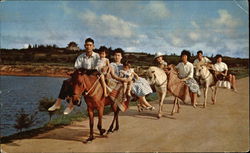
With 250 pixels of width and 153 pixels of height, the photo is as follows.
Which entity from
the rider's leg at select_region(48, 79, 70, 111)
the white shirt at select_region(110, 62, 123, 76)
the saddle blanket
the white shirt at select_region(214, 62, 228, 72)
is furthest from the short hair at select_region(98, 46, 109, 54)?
the white shirt at select_region(214, 62, 228, 72)

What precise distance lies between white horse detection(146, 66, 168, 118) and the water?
786 millimetres

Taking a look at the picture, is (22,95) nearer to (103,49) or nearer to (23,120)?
(23,120)

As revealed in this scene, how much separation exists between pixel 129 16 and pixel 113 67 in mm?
466

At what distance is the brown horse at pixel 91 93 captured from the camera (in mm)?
2502

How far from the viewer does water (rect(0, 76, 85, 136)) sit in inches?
106

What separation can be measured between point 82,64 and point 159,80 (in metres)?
0.71

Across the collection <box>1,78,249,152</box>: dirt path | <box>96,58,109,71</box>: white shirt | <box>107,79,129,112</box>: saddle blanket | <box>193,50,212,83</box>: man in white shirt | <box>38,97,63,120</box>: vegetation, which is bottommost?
<box>1,78,249,152</box>: dirt path

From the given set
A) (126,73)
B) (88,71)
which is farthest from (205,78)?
(88,71)

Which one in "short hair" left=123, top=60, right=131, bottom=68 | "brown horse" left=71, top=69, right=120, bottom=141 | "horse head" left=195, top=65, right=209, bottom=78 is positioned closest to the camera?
"brown horse" left=71, top=69, right=120, bottom=141

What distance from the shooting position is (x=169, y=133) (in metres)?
2.71

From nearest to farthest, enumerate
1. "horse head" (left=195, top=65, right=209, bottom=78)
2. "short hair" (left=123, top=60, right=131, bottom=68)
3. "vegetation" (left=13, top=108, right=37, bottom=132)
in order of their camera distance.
A: "short hair" (left=123, top=60, right=131, bottom=68)
"vegetation" (left=13, top=108, right=37, bottom=132)
"horse head" (left=195, top=65, right=209, bottom=78)

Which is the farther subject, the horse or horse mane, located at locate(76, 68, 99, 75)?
the horse

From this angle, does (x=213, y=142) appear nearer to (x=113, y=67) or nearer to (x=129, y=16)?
(x=113, y=67)

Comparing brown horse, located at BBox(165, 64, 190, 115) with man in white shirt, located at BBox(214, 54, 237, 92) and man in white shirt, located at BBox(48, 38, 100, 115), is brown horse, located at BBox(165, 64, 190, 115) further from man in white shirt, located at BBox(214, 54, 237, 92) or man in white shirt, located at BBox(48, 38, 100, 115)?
man in white shirt, located at BBox(48, 38, 100, 115)
